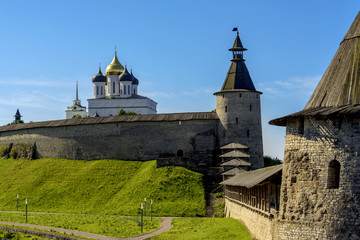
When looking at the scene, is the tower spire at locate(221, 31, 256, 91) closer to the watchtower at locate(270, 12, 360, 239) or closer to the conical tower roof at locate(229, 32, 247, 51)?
the conical tower roof at locate(229, 32, 247, 51)

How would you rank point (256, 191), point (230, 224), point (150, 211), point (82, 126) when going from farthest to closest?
point (82, 126) → point (150, 211) → point (230, 224) → point (256, 191)

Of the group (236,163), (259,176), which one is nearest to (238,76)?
(236,163)

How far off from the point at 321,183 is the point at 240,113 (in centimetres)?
2854

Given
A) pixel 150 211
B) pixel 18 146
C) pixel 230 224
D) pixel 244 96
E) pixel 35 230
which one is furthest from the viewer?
pixel 18 146

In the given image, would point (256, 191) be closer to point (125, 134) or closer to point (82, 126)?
point (125, 134)

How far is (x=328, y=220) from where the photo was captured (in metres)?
14.3

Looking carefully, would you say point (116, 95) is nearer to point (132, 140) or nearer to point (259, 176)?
point (132, 140)

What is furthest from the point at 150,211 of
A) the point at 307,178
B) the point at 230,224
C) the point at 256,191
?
the point at 307,178

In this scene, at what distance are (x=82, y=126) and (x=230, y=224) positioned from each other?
25820 mm

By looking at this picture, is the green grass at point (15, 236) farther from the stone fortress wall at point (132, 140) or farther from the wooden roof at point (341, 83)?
the stone fortress wall at point (132, 140)

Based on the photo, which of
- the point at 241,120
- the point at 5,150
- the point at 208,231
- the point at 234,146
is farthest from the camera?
the point at 5,150

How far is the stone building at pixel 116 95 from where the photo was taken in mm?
77812

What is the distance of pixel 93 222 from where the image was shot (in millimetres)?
29938

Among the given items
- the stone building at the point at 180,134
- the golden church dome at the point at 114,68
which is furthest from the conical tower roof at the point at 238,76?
the golden church dome at the point at 114,68
